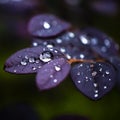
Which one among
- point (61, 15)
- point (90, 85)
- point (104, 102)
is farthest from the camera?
point (61, 15)

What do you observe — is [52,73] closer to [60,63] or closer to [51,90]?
[60,63]

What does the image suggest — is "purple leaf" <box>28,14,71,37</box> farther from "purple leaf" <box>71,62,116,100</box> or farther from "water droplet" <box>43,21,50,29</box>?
"purple leaf" <box>71,62,116,100</box>

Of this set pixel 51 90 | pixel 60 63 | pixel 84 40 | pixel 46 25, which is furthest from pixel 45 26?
pixel 51 90

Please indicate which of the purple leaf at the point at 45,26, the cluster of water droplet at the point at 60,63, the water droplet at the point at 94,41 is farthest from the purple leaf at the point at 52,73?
the water droplet at the point at 94,41

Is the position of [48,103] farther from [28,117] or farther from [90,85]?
[90,85]

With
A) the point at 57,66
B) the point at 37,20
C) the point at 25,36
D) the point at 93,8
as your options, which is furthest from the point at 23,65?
the point at 93,8

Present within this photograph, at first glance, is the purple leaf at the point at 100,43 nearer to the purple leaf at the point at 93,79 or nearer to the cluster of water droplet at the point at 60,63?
the cluster of water droplet at the point at 60,63

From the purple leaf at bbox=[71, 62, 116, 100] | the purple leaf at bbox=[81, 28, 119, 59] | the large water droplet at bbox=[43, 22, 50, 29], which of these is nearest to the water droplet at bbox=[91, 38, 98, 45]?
the purple leaf at bbox=[81, 28, 119, 59]
